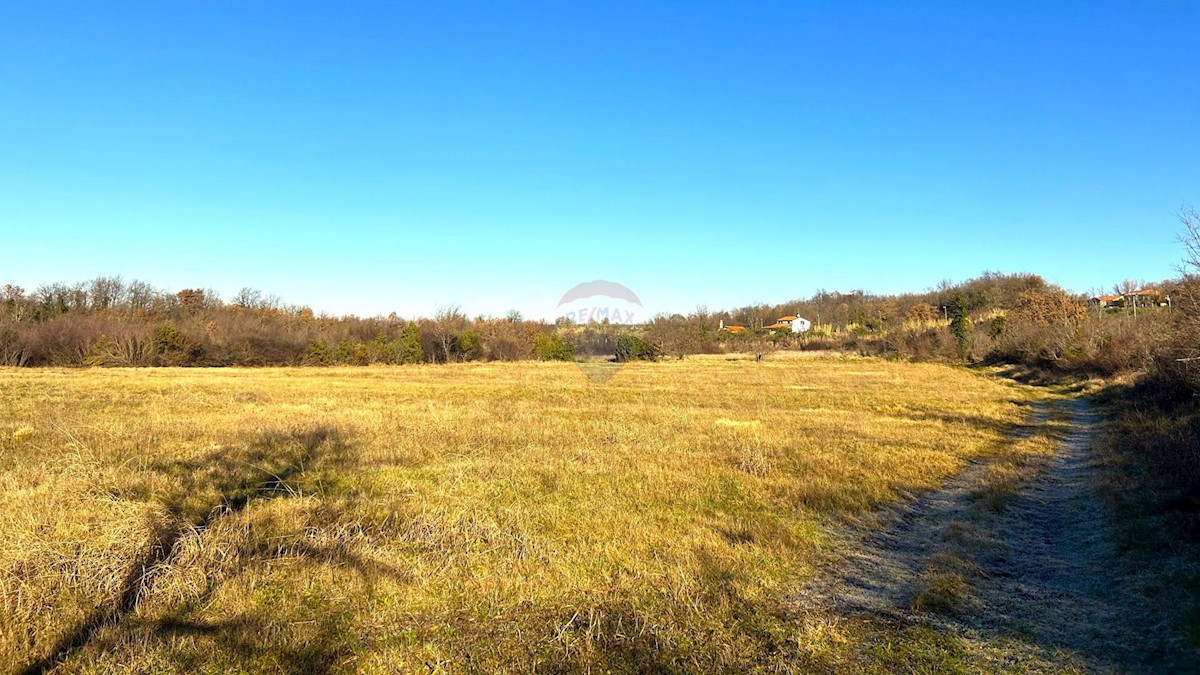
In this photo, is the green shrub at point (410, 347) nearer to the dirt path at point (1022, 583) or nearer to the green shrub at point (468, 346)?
the green shrub at point (468, 346)

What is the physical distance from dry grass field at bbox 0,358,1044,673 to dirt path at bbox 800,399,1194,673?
0.41 m

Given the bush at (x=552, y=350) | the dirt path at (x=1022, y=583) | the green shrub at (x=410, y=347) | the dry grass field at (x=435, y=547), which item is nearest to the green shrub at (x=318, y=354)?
the green shrub at (x=410, y=347)

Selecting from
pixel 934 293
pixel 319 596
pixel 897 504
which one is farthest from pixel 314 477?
pixel 934 293

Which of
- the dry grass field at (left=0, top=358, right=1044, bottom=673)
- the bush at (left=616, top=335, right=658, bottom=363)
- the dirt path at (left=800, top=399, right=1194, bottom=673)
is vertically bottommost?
the dirt path at (left=800, top=399, right=1194, bottom=673)

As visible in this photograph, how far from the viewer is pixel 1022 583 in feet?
19.6

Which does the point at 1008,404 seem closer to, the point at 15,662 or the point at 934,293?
the point at 15,662

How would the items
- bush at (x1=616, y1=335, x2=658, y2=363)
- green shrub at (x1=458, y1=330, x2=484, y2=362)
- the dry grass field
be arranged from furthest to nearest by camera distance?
1. green shrub at (x1=458, y1=330, x2=484, y2=362)
2. bush at (x1=616, y1=335, x2=658, y2=363)
3. the dry grass field

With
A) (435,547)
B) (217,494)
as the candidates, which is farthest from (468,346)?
(435,547)

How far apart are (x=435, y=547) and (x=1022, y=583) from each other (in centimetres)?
591

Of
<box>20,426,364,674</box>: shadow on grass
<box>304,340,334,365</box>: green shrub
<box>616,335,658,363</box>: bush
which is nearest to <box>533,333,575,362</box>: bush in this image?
<box>616,335,658,363</box>: bush

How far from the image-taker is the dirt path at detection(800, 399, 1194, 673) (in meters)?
4.54

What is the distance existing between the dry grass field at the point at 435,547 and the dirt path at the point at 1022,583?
0.41 meters

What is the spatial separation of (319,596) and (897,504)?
26.3 feet

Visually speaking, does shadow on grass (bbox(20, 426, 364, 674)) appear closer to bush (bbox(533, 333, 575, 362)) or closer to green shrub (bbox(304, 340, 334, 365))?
green shrub (bbox(304, 340, 334, 365))
